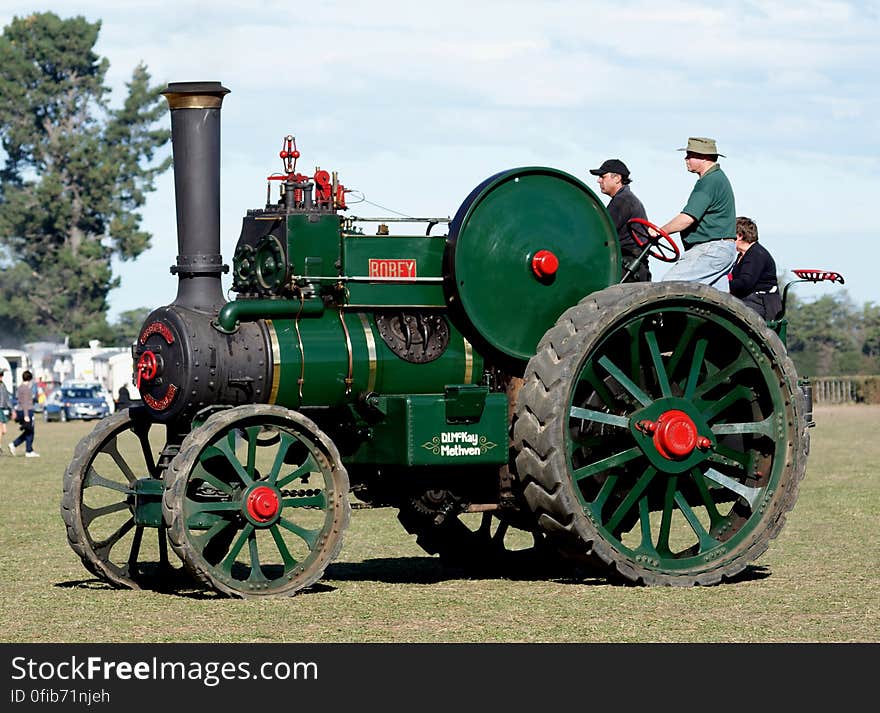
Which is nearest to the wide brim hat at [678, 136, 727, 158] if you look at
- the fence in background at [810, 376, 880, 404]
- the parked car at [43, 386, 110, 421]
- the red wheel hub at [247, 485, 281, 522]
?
the red wheel hub at [247, 485, 281, 522]

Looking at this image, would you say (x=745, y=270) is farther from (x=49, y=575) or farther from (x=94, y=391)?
(x=94, y=391)

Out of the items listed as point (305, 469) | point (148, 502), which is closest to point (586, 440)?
point (305, 469)

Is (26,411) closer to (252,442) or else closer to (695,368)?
(252,442)

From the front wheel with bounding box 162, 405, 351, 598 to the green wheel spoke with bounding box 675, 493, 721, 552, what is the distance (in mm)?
2182

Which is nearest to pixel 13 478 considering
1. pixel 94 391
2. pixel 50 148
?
pixel 94 391

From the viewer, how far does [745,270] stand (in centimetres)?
1217

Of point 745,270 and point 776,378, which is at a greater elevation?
point 745,270

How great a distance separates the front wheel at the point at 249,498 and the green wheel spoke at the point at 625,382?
1796 millimetres

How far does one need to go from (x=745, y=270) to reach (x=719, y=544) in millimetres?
2238

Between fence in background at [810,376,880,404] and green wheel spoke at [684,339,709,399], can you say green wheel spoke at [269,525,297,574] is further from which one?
fence in background at [810,376,880,404]

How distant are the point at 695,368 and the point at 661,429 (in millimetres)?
497

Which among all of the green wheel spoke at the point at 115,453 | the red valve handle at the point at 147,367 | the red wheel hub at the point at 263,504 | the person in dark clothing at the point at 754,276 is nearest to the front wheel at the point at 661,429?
the person in dark clothing at the point at 754,276

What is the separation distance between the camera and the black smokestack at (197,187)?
10734 mm

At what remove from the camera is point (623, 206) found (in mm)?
11797
